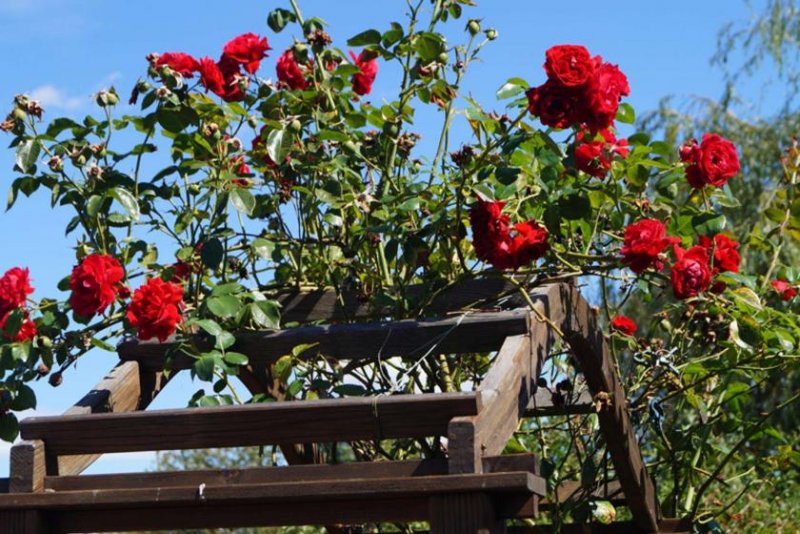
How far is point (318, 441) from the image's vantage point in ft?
7.55

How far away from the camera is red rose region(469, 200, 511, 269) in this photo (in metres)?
2.61

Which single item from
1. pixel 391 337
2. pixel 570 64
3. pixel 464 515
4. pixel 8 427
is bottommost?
pixel 464 515

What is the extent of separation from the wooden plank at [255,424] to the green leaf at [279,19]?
1107 mm

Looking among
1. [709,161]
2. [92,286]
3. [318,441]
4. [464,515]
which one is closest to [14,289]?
[92,286]

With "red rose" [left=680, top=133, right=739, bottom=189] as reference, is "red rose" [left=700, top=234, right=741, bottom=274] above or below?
below

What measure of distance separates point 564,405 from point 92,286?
140 cm

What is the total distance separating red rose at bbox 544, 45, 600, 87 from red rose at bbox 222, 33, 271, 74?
0.92 m

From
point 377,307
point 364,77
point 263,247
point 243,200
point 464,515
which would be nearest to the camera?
point 464,515

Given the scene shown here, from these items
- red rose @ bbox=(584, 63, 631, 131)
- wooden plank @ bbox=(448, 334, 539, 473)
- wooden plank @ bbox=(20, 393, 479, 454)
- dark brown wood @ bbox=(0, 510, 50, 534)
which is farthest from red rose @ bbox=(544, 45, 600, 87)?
dark brown wood @ bbox=(0, 510, 50, 534)

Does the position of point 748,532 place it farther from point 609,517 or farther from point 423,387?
point 423,387

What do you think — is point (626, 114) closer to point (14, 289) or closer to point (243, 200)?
point (243, 200)

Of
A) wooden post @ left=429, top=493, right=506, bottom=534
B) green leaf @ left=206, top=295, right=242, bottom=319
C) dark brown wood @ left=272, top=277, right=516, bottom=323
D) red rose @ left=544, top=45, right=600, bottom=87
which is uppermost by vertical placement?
red rose @ left=544, top=45, right=600, bottom=87

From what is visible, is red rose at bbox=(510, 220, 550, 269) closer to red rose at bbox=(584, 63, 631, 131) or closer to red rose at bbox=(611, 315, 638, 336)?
red rose at bbox=(584, 63, 631, 131)

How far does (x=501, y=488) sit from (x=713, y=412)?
1.82m
